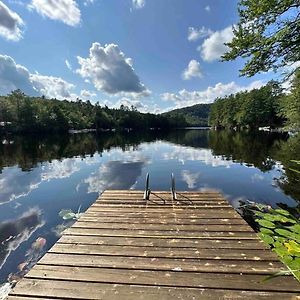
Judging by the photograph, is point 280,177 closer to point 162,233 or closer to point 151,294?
point 162,233

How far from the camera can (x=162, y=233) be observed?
16.3 ft

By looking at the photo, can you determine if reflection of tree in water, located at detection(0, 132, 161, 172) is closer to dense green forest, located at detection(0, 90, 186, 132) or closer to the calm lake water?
the calm lake water

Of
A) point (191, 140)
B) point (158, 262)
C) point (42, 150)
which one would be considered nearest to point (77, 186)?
point (158, 262)

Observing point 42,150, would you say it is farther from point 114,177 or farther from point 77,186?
point 77,186

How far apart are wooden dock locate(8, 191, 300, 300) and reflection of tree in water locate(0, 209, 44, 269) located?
292 centimetres

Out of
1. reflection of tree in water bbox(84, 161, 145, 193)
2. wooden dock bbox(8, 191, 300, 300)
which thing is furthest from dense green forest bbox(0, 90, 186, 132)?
wooden dock bbox(8, 191, 300, 300)

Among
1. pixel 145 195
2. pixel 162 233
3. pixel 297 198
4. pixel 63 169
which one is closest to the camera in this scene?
pixel 162 233

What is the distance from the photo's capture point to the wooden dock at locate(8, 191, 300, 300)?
3.12 metres

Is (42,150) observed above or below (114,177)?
below

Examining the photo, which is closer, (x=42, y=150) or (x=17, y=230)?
(x=17, y=230)

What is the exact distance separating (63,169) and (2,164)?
6409 millimetres

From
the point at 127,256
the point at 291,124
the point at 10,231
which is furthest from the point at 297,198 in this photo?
the point at 291,124

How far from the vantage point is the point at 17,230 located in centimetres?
845

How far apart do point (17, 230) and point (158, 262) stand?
21.4ft
